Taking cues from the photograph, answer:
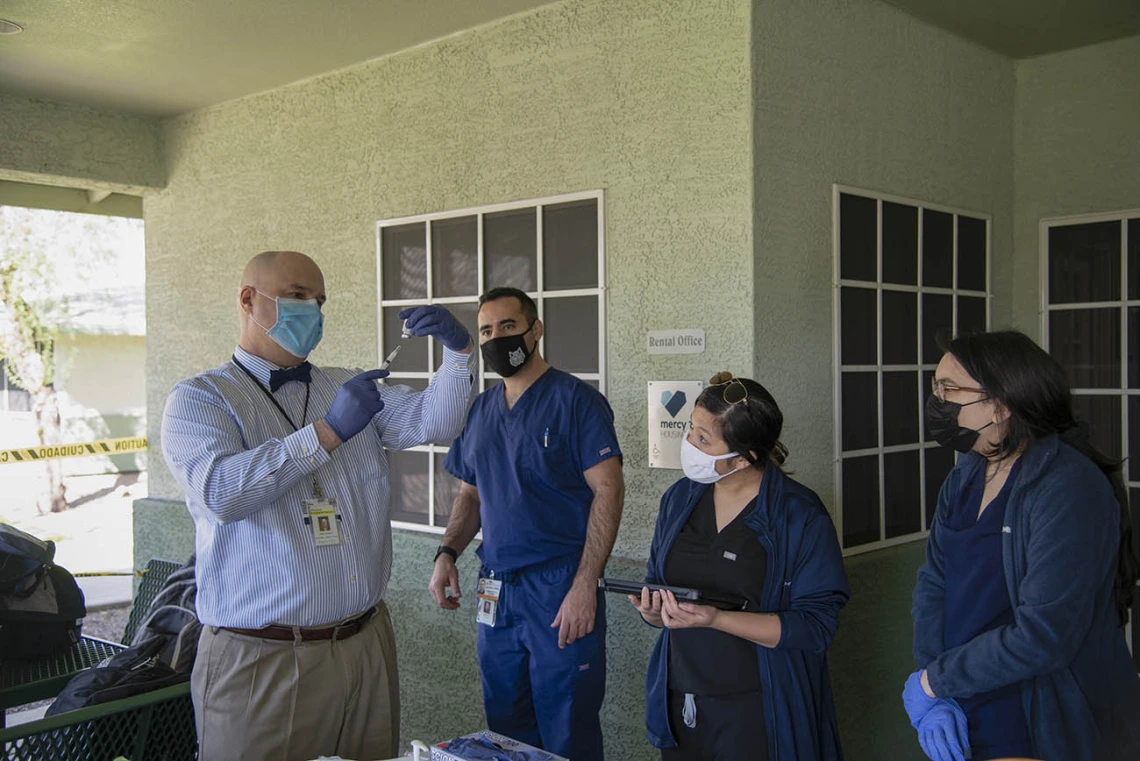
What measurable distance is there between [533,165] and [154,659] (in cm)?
237

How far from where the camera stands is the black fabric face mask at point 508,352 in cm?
322

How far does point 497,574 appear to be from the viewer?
3.18m

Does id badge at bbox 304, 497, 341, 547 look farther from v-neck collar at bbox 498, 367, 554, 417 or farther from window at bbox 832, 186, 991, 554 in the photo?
window at bbox 832, 186, 991, 554

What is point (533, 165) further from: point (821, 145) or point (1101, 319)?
point (1101, 319)

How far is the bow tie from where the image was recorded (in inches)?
99.9

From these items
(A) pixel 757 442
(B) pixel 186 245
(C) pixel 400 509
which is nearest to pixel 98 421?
(B) pixel 186 245

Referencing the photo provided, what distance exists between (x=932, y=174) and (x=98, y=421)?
406 inches

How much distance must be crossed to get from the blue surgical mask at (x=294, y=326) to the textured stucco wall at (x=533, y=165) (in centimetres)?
151

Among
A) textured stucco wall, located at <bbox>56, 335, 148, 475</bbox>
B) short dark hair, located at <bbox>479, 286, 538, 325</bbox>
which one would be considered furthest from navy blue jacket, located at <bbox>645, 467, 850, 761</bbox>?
textured stucco wall, located at <bbox>56, 335, 148, 475</bbox>

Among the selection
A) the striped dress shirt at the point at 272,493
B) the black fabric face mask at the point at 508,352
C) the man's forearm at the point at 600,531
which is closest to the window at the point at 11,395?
the black fabric face mask at the point at 508,352

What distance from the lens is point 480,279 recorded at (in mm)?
4289

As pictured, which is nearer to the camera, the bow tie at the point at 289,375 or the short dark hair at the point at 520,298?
the bow tie at the point at 289,375

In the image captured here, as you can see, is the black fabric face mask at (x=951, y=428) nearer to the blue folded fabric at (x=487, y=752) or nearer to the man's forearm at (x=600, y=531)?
the man's forearm at (x=600, y=531)

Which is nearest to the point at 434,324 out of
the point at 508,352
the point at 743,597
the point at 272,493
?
the point at 272,493
